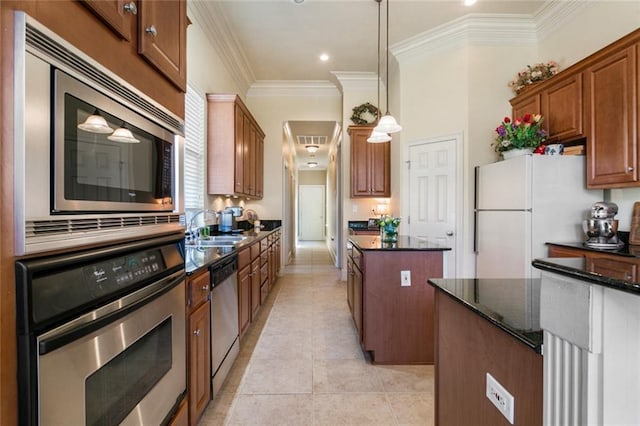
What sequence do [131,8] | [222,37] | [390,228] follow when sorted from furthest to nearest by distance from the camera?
[222,37], [390,228], [131,8]

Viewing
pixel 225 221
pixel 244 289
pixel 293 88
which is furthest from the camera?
pixel 293 88

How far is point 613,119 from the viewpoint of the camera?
2.51 meters

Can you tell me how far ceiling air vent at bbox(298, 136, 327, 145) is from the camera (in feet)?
25.0

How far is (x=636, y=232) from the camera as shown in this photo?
2543 mm

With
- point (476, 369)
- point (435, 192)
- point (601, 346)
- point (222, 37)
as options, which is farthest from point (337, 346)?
point (222, 37)

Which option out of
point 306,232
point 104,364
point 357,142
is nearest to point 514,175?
point 357,142

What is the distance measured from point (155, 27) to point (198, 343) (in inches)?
57.0

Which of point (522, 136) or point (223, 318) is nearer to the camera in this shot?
A: point (223, 318)

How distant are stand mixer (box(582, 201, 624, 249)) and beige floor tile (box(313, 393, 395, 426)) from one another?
6.86ft

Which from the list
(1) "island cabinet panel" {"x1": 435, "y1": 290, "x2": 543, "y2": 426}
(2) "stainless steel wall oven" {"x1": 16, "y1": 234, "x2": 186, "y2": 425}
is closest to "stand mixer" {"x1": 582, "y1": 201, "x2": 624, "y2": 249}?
(1) "island cabinet panel" {"x1": 435, "y1": 290, "x2": 543, "y2": 426}

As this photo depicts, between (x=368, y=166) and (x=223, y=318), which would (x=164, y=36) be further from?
(x=368, y=166)

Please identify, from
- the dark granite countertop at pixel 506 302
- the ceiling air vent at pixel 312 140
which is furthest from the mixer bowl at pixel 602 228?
the ceiling air vent at pixel 312 140

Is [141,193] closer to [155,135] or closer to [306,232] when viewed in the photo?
[155,135]

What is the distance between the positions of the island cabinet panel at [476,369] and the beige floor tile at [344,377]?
1019 millimetres
